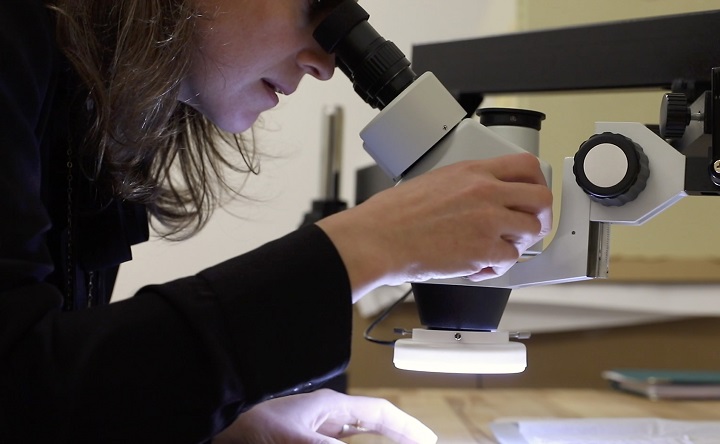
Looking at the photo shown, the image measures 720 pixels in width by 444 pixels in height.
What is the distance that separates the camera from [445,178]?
2.21ft

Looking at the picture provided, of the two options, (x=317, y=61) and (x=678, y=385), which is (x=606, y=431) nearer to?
(x=678, y=385)

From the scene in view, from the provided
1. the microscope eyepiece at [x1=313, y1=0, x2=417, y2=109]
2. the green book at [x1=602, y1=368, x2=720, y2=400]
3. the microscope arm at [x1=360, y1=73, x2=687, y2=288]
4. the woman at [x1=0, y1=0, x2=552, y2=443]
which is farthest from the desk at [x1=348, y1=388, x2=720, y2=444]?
the microscope eyepiece at [x1=313, y1=0, x2=417, y2=109]

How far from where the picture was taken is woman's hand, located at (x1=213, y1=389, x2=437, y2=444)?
90 cm

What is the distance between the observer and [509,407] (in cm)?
134

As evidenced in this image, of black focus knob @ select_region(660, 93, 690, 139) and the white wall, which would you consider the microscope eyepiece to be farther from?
the white wall

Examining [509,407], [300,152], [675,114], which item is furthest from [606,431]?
[300,152]

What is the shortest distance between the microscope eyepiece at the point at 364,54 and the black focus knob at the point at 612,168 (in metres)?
0.19

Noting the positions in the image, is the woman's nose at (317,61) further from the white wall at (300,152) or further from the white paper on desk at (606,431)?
the white wall at (300,152)

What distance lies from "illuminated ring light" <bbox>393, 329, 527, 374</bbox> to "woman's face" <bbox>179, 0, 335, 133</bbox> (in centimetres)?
35

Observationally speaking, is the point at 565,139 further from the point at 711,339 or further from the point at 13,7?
the point at 13,7

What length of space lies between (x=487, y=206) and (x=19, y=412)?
417 mm

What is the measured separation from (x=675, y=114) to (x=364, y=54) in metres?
0.31

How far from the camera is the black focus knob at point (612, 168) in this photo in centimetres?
69

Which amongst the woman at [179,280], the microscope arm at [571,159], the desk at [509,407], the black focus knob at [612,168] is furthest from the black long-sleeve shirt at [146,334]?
the desk at [509,407]
